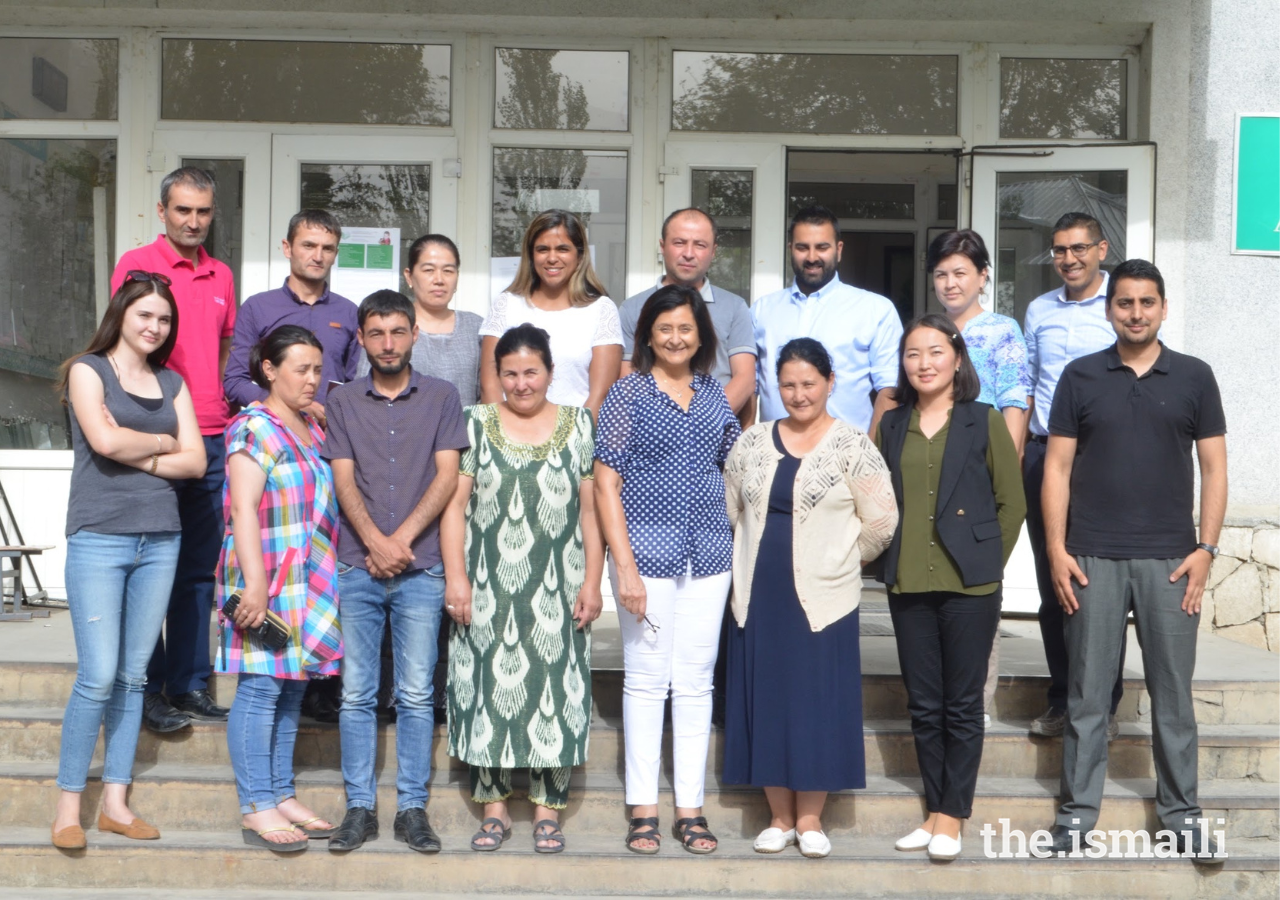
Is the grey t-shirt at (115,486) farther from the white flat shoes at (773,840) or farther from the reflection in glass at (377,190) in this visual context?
the reflection in glass at (377,190)

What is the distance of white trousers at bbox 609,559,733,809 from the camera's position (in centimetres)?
404

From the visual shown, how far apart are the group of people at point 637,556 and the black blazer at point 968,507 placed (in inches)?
0.4

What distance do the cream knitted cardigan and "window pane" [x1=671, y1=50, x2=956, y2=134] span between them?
125 inches

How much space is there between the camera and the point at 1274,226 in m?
6.31

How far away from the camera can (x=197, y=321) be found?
456cm

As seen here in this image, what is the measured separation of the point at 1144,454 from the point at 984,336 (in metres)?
0.73

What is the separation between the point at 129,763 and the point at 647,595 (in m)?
1.79

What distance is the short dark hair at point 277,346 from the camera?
157 inches

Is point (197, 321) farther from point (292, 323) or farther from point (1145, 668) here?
point (1145, 668)

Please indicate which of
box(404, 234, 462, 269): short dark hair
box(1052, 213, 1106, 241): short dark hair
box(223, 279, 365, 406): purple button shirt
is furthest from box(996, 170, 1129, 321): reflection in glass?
box(223, 279, 365, 406): purple button shirt

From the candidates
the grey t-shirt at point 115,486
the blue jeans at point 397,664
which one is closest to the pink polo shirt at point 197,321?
the grey t-shirt at point 115,486

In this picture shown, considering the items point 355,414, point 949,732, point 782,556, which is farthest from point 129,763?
point 949,732

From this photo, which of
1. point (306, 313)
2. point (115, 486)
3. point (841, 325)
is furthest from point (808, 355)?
point (115, 486)

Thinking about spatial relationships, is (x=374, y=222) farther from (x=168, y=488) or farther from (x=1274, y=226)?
(x=1274, y=226)
